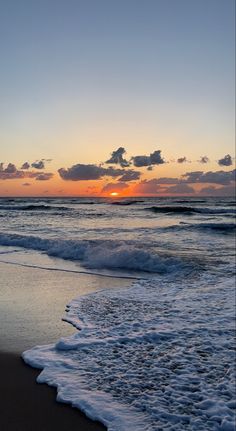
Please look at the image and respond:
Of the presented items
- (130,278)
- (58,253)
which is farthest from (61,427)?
(58,253)

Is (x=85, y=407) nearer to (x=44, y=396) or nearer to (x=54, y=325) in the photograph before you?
(x=44, y=396)

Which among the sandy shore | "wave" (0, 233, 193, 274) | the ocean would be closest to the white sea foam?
the ocean

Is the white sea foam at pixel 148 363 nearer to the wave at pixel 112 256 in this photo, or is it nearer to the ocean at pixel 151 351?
the ocean at pixel 151 351

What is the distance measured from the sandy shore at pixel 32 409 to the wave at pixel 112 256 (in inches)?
257

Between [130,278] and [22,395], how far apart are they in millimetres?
5933

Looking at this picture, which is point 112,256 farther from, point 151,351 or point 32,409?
point 32,409

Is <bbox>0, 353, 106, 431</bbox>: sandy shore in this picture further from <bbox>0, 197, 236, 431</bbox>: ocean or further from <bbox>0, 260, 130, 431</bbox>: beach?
<bbox>0, 197, 236, 431</bbox>: ocean

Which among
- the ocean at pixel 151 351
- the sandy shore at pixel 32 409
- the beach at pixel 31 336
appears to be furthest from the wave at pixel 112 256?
the sandy shore at pixel 32 409

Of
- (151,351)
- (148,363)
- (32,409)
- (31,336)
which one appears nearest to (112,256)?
(31,336)

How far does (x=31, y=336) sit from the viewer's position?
5402mm

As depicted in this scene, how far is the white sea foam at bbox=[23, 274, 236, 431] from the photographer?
11.9 feet

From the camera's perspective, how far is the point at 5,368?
448 centimetres

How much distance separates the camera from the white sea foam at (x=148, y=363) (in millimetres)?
3625

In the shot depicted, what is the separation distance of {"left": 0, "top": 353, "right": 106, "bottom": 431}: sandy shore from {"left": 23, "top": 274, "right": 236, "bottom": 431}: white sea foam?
4.3 inches
